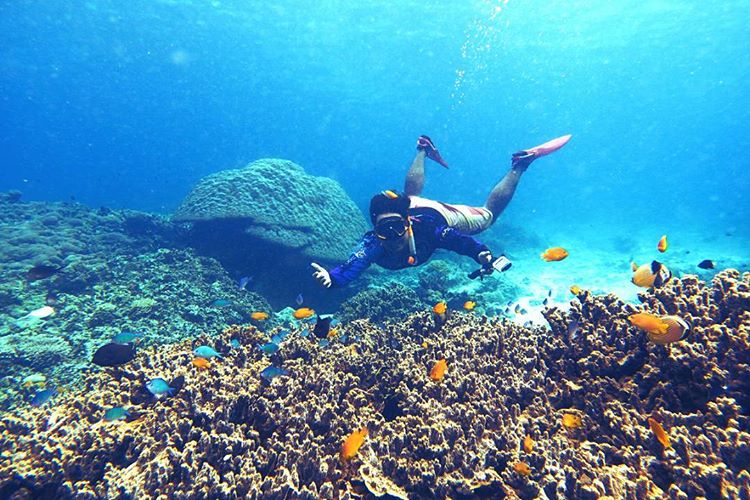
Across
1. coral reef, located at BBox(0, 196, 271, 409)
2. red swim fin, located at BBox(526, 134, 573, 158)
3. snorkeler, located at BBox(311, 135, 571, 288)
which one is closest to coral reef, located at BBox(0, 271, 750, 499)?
snorkeler, located at BBox(311, 135, 571, 288)

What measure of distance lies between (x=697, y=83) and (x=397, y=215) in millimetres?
101195

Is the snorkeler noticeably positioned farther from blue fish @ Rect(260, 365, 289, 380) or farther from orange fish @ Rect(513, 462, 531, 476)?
orange fish @ Rect(513, 462, 531, 476)

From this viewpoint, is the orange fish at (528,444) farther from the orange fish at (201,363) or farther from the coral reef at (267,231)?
the coral reef at (267,231)

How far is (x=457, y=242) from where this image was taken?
656 cm

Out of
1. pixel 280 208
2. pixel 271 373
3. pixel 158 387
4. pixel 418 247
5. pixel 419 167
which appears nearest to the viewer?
pixel 158 387

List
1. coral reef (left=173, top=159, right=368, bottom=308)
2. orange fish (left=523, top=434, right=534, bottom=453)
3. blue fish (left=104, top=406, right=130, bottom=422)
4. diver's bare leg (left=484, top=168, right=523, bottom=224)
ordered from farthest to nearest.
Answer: coral reef (left=173, top=159, right=368, bottom=308), diver's bare leg (left=484, top=168, right=523, bottom=224), blue fish (left=104, top=406, right=130, bottom=422), orange fish (left=523, top=434, right=534, bottom=453)

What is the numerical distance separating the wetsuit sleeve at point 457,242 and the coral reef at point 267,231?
5397 mm

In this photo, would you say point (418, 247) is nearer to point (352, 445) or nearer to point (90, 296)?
point (352, 445)

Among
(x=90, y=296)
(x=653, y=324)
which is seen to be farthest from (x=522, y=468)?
(x=90, y=296)

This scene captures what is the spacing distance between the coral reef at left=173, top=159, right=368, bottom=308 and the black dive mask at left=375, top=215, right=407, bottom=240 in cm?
564

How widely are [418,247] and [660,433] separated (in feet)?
15.8

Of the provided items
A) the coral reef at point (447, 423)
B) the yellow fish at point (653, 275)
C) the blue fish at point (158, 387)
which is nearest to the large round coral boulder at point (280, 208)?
the coral reef at point (447, 423)

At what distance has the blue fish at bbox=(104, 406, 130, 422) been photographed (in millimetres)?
3586

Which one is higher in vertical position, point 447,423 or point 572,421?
point 572,421
